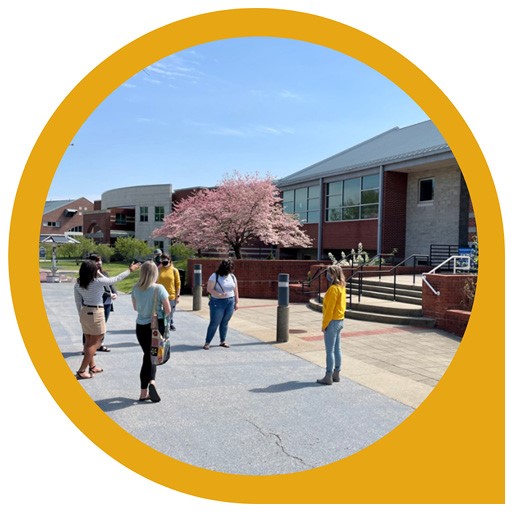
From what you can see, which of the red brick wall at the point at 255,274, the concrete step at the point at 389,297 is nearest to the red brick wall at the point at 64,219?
the red brick wall at the point at 255,274

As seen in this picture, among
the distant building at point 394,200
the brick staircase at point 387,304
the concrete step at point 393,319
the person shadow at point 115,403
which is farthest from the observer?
the distant building at point 394,200

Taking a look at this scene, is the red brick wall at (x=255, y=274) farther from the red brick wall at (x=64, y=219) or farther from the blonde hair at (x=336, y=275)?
the red brick wall at (x=64, y=219)

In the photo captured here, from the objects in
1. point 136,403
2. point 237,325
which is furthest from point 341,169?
point 136,403

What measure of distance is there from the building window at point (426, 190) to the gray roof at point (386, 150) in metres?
1.59

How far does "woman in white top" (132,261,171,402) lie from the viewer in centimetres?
559

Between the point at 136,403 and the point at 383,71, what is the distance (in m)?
4.37

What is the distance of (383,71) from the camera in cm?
417

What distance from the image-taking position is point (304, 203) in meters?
26.7

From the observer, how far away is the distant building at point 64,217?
2795 inches

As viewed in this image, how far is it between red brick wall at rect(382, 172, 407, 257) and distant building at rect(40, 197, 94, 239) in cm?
5807

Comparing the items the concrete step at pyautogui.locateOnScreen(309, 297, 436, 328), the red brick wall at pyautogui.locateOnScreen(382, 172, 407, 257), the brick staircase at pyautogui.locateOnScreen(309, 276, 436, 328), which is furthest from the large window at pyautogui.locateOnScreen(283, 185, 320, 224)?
the concrete step at pyautogui.locateOnScreen(309, 297, 436, 328)

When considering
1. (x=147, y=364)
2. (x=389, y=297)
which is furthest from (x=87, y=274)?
(x=389, y=297)

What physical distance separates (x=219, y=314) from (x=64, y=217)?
70392 mm

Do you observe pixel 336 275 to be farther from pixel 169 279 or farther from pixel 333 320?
pixel 169 279
